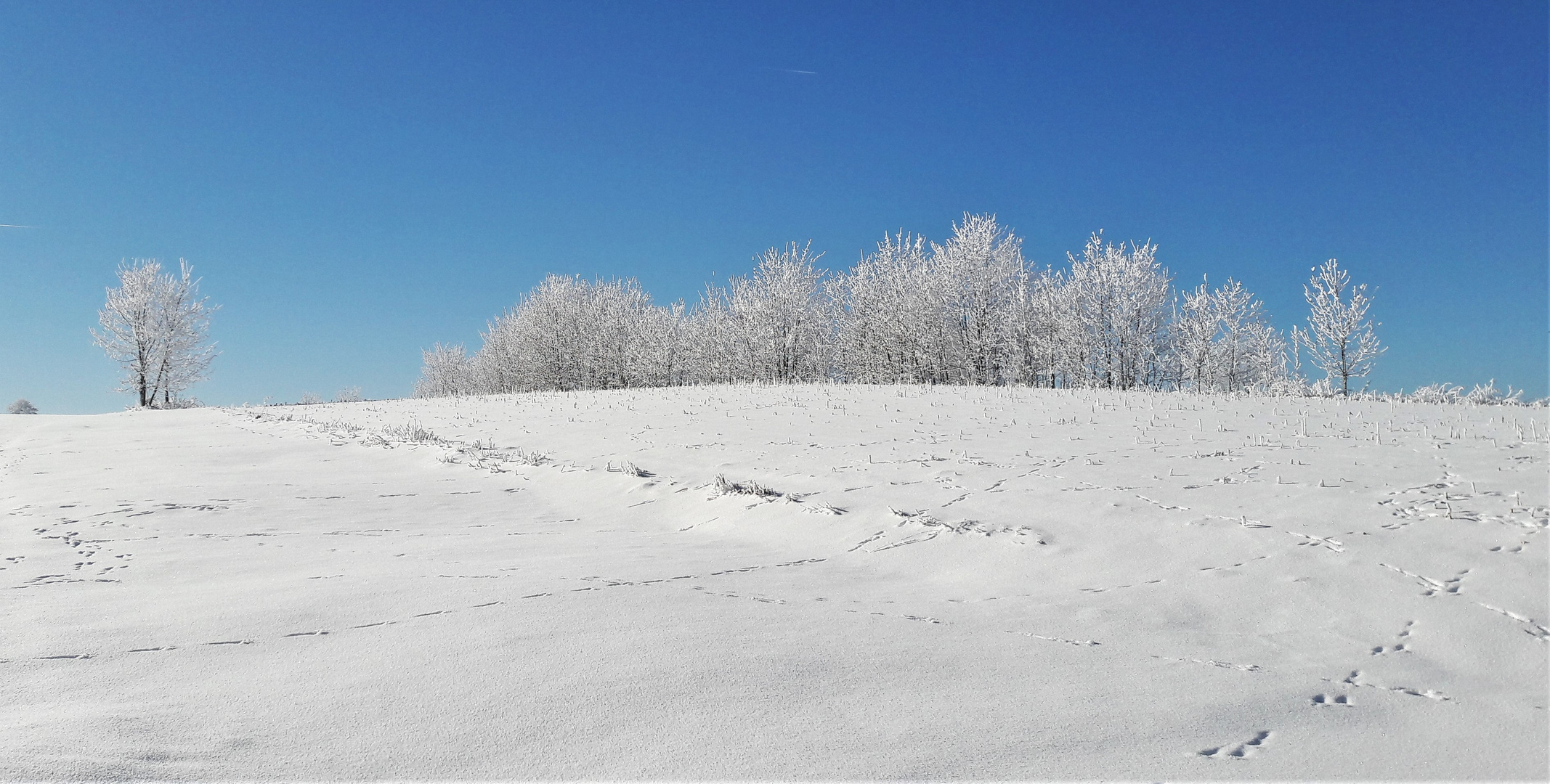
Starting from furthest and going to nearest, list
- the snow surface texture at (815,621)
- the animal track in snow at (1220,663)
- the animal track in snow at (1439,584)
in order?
the animal track in snow at (1439,584)
the animal track in snow at (1220,663)
the snow surface texture at (815,621)

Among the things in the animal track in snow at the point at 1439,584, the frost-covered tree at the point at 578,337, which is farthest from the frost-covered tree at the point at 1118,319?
the animal track in snow at the point at 1439,584

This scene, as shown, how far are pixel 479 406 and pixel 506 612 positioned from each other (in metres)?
15.7

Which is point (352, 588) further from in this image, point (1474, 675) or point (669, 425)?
point (669, 425)

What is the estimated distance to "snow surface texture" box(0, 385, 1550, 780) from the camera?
1.88 m

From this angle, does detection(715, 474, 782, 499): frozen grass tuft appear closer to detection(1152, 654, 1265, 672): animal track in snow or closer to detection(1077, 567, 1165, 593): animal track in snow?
detection(1077, 567, 1165, 593): animal track in snow

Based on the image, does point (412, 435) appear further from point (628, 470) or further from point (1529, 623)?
point (1529, 623)

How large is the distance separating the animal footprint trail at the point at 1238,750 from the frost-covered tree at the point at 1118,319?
3202 centimetres

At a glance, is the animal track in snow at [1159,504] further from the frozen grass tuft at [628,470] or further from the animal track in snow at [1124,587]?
the frozen grass tuft at [628,470]

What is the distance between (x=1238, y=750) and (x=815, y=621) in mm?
1429

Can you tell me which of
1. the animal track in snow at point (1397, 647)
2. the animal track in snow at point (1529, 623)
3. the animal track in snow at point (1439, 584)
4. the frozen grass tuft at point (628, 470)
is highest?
the frozen grass tuft at point (628, 470)

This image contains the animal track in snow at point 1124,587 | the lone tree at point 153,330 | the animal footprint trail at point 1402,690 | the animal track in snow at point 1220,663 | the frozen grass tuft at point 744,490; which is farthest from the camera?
the lone tree at point 153,330

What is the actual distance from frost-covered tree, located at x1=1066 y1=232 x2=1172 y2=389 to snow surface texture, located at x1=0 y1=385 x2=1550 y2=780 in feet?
87.5

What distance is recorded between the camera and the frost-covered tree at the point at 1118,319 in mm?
31688

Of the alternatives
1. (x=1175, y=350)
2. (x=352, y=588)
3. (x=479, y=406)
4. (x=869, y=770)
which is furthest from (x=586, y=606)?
(x=1175, y=350)
